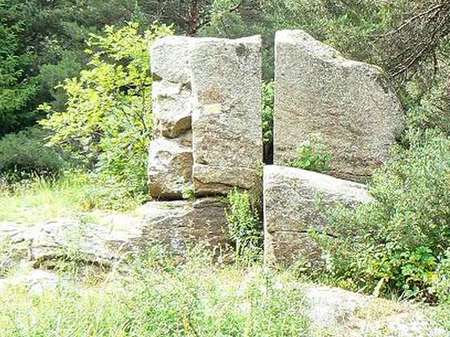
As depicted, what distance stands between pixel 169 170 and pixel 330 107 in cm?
180

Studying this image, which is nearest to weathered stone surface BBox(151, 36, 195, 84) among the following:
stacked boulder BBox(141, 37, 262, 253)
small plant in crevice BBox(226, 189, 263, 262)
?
stacked boulder BBox(141, 37, 262, 253)

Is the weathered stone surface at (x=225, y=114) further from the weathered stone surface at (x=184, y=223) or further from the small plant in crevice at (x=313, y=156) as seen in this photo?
the small plant in crevice at (x=313, y=156)

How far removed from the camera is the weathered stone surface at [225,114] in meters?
6.49

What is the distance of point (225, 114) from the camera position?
654 cm

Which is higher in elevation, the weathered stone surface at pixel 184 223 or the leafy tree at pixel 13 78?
the leafy tree at pixel 13 78

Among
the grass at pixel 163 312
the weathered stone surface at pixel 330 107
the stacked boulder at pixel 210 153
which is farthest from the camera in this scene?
the weathered stone surface at pixel 330 107

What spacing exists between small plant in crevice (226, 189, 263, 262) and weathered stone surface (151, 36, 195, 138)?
117 cm

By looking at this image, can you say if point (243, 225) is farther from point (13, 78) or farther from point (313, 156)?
point (13, 78)

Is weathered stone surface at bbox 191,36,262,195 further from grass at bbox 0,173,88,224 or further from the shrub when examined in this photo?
the shrub

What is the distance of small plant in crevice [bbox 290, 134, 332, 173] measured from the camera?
6608mm

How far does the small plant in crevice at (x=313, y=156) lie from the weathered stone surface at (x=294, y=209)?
89 cm

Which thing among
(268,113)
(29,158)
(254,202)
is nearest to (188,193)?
(254,202)

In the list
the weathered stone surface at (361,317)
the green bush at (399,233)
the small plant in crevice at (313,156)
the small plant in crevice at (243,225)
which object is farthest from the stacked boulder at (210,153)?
the weathered stone surface at (361,317)

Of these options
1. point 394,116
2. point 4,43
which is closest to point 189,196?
point 394,116
